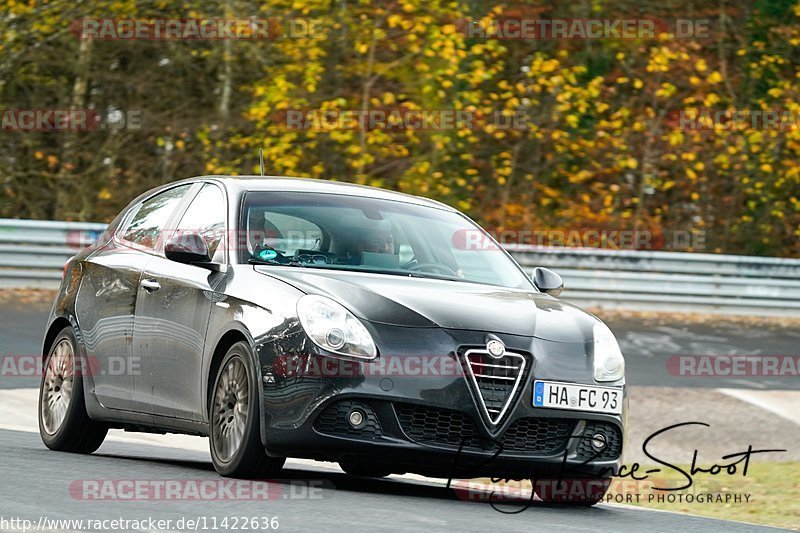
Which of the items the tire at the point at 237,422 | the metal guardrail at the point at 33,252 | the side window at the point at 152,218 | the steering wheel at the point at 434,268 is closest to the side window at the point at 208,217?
the side window at the point at 152,218

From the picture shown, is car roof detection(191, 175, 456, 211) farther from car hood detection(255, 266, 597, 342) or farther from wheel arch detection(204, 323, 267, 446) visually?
wheel arch detection(204, 323, 267, 446)

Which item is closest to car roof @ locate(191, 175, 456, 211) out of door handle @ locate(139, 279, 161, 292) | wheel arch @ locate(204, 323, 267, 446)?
door handle @ locate(139, 279, 161, 292)

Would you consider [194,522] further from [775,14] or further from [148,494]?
[775,14]

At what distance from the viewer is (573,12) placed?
86.1 feet

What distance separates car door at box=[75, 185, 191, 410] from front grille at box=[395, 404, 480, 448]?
2114 millimetres

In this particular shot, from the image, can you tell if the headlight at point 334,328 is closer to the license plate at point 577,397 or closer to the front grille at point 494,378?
the front grille at point 494,378

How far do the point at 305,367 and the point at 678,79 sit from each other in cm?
1969

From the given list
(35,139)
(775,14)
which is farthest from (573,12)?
(35,139)

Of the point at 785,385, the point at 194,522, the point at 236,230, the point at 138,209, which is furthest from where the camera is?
the point at 785,385

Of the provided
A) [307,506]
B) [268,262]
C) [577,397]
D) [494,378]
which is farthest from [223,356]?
[577,397]

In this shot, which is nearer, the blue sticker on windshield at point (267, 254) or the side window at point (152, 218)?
the blue sticker on windshield at point (267, 254)

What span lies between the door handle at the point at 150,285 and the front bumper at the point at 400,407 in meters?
1.51

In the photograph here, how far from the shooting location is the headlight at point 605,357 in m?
7.83

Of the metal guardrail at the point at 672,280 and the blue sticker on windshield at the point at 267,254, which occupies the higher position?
the blue sticker on windshield at the point at 267,254
